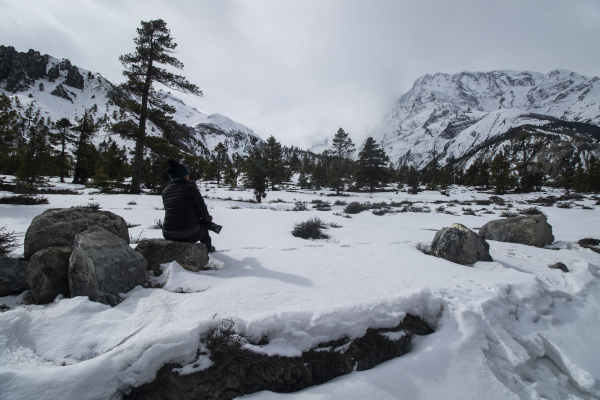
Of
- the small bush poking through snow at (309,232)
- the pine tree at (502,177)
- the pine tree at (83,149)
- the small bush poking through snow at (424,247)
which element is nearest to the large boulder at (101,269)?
the small bush poking through snow at (309,232)

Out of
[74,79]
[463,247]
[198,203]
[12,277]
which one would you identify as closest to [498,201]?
[463,247]

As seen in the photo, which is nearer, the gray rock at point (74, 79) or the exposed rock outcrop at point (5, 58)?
the exposed rock outcrop at point (5, 58)

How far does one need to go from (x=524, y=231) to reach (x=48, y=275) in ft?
32.7

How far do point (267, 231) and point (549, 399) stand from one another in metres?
5.91

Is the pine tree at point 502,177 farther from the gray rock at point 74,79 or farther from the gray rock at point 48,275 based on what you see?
the gray rock at point 74,79

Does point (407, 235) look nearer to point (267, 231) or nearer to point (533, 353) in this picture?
point (267, 231)

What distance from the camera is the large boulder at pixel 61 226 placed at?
305 cm

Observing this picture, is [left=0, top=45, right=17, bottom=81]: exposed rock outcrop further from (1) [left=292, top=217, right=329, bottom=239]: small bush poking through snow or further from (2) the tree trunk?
(1) [left=292, top=217, right=329, bottom=239]: small bush poking through snow

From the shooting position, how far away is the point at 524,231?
21.7 feet

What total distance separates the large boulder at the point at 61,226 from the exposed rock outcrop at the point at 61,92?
630 feet

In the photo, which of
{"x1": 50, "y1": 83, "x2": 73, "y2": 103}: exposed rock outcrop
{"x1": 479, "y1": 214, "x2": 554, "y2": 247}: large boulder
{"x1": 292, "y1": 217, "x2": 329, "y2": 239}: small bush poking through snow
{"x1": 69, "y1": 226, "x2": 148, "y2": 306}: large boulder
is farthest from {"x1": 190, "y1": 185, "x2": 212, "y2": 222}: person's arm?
{"x1": 50, "y1": 83, "x2": 73, "y2": 103}: exposed rock outcrop

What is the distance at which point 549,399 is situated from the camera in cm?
213

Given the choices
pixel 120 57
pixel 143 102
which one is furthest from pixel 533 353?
pixel 120 57

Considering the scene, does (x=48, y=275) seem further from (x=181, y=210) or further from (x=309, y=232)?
(x=309, y=232)
